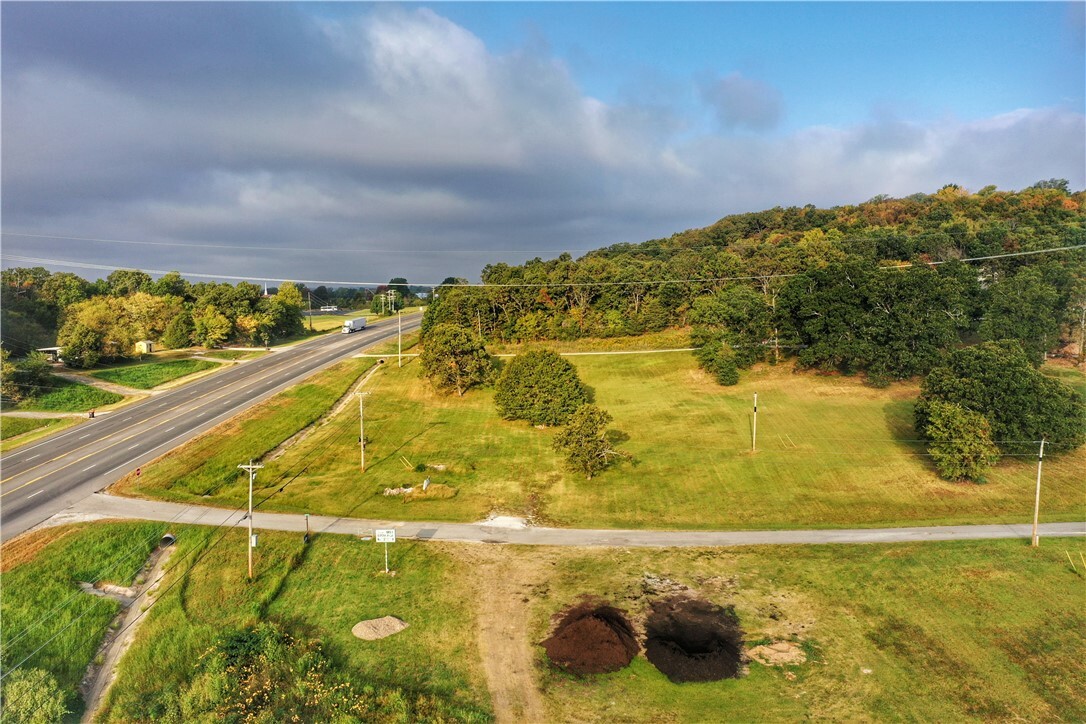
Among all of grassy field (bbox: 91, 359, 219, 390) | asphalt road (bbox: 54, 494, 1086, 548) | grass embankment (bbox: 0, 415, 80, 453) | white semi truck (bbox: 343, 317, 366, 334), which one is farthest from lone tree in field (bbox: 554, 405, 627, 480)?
white semi truck (bbox: 343, 317, 366, 334)

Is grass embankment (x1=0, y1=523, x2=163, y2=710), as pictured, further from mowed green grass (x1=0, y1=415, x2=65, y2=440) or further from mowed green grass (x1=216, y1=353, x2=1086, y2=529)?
mowed green grass (x1=0, y1=415, x2=65, y2=440)

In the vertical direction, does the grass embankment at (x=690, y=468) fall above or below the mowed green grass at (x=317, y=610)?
above

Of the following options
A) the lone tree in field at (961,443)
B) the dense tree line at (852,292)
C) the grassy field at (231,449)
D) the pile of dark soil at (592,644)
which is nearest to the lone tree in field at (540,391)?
the grassy field at (231,449)

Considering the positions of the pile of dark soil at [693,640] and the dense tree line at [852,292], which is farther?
the dense tree line at [852,292]

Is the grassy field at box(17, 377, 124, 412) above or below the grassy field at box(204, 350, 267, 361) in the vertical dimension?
below

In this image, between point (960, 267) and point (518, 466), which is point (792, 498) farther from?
point (960, 267)

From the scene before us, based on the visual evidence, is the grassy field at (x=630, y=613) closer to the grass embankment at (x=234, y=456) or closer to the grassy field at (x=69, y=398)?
the grass embankment at (x=234, y=456)

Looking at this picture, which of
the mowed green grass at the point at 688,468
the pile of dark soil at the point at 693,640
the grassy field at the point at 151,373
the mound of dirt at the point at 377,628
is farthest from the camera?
the grassy field at the point at 151,373
